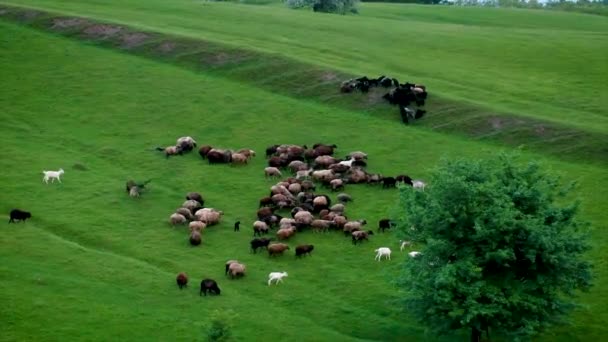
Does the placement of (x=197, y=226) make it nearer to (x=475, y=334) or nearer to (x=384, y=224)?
(x=384, y=224)

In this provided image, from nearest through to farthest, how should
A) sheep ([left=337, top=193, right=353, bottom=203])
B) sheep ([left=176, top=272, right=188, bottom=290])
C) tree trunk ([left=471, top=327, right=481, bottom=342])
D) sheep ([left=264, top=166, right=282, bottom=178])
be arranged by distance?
tree trunk ([left=471, top=327, right=481, bottom=342]) < sheep ([left=176, top=272, right=188, bottom=290]) < sheep ([left=337, top=193, right=353, bottom=203]) < sheep ([left=264, top=166, right=282, bottom=178])

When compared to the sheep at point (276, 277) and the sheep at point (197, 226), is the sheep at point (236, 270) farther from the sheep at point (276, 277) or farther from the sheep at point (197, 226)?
the sheep at point (197, 226)

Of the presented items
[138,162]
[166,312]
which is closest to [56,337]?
[166,312]

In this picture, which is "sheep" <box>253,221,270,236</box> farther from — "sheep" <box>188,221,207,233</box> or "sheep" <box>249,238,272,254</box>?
"sheep" <box>188,221,207,233</box>

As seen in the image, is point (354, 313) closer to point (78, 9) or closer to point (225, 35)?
point (225, 35)

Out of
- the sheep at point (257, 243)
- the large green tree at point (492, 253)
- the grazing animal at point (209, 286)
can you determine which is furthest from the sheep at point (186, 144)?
the large green tree at point (492, 253)

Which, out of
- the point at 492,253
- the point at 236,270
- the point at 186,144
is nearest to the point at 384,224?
the point at 236,270

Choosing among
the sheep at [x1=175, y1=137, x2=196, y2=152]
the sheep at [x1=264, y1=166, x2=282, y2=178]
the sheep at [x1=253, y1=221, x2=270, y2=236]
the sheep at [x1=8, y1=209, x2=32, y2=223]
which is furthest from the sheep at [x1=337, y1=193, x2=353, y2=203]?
the sheep at [x1=8, y1=209, x2=32, y2=223]
